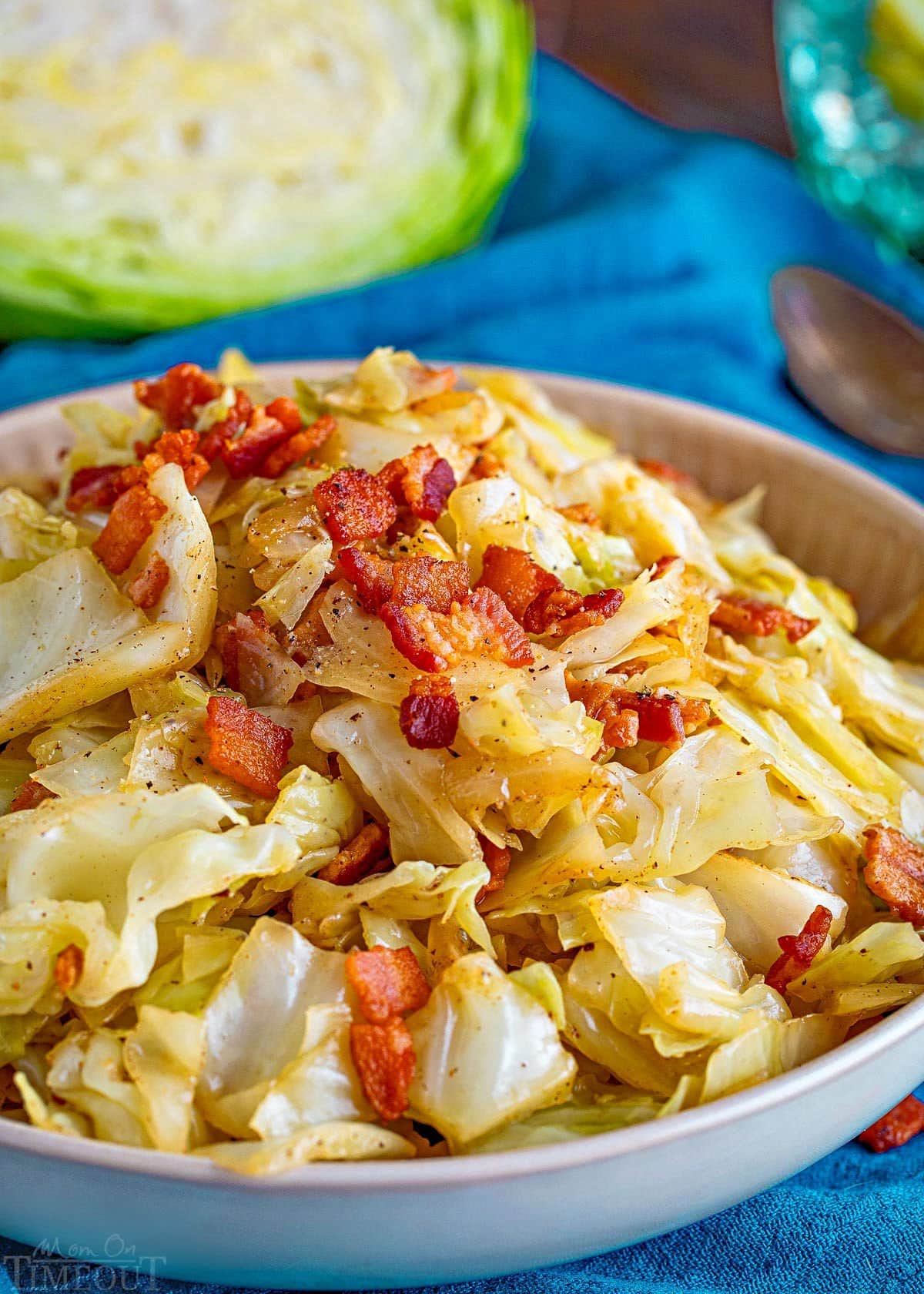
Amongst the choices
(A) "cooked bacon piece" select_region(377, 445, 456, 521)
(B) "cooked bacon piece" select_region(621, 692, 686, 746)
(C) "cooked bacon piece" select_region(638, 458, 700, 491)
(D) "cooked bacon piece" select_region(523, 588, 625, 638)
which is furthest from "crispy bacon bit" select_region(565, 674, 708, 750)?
(C) "cooked bacon piece" select_region(638, 458, 700, 491)

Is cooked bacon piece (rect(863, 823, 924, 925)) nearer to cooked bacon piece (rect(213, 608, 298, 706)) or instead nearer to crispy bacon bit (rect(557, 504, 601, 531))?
crispy bacon bit (rect(557, 504, 601, 531))

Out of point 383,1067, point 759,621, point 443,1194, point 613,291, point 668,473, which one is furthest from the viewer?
point 613,291

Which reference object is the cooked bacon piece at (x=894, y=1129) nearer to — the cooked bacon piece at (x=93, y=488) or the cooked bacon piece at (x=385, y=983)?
the cooked bacon piece at (x=385, y=983)

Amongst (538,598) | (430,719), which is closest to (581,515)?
(538,598)

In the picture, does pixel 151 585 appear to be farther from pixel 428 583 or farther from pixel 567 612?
pixel 567 612

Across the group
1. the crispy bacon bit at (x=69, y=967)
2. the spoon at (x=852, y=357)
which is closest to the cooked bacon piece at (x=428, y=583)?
the crispy bacon bit at (x=69, y=967)

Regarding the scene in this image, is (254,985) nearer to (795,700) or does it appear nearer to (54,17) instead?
(795,700)
